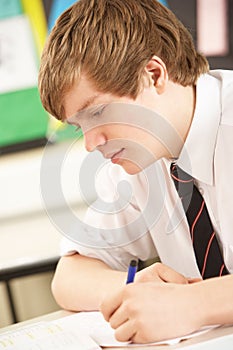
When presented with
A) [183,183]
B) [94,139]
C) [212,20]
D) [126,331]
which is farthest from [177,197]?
[212,20]

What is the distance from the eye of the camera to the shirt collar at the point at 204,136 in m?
1.40

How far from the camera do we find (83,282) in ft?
4.81

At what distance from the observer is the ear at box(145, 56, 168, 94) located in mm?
1371

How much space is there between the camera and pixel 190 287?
47.3 inches

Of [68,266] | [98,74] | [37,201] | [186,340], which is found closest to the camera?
[186,340]

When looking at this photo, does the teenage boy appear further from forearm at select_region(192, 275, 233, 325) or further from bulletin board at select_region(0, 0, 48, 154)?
bulletin board at select_region(0, 0, 48, 154)

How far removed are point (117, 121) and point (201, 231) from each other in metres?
0.31

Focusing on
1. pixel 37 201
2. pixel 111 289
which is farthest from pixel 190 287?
pixel 37 201

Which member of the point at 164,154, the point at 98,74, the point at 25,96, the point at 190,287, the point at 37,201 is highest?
the point at 98,74

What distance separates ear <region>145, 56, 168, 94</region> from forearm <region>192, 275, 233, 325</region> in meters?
0.41

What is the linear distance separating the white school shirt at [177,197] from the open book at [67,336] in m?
0.25

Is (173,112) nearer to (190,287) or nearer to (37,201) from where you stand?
(190,287)

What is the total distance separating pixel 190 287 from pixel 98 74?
0.44 m

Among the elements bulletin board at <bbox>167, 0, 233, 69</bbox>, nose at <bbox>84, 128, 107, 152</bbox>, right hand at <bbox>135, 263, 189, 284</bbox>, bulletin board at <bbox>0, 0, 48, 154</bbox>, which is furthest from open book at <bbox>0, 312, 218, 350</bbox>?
bulletin board at <bbox>167, 0, 233, 69</bbox>
